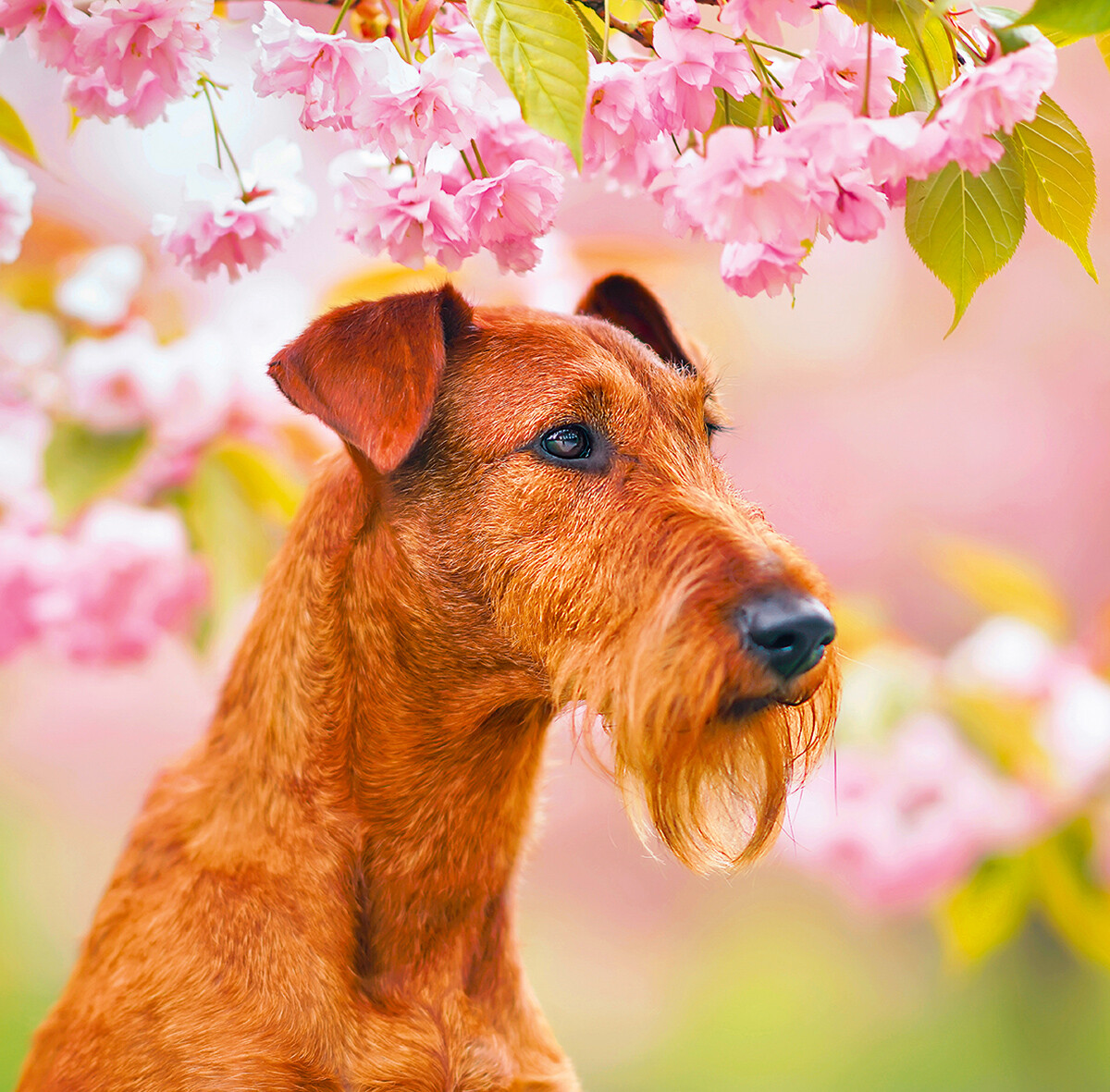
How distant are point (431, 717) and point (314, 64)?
0.58m

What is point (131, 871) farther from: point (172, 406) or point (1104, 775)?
point (1104, 775)

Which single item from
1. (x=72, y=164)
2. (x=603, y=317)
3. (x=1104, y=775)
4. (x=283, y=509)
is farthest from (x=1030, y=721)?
(x=72, y=164)

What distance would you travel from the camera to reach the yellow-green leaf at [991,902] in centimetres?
207

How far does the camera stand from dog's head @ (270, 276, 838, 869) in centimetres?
92

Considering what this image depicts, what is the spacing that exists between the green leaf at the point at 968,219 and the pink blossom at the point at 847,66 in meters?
0.07

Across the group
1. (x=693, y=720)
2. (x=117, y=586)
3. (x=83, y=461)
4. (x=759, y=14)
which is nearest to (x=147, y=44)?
(x=759, y=14)

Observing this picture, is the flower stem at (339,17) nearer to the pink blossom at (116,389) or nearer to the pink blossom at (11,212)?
the pink blossom at (11,212)

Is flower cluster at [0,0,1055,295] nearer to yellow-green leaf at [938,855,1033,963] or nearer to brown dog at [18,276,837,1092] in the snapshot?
brown dog at [18,276,837,1092]

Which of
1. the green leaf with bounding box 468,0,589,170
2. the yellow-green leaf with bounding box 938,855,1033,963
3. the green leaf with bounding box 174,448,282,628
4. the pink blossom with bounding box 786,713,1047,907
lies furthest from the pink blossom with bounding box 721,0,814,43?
the yellow-green leaf with bounding box 938,855,1033,963

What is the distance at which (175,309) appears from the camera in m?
1.75

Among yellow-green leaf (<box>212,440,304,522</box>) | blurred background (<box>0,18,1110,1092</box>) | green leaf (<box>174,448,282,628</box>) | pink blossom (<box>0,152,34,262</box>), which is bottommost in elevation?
blurred background (<box>0,18,1110,1092</box>)

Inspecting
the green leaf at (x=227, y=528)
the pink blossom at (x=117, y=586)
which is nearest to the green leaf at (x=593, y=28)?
the green leaf at (x=227, y=528)

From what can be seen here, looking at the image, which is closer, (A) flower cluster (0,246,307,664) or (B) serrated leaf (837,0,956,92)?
(B) serrated leaf (837,0,956,92)

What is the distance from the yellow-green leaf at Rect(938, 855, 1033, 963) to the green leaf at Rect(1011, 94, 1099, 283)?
5.11 ft
